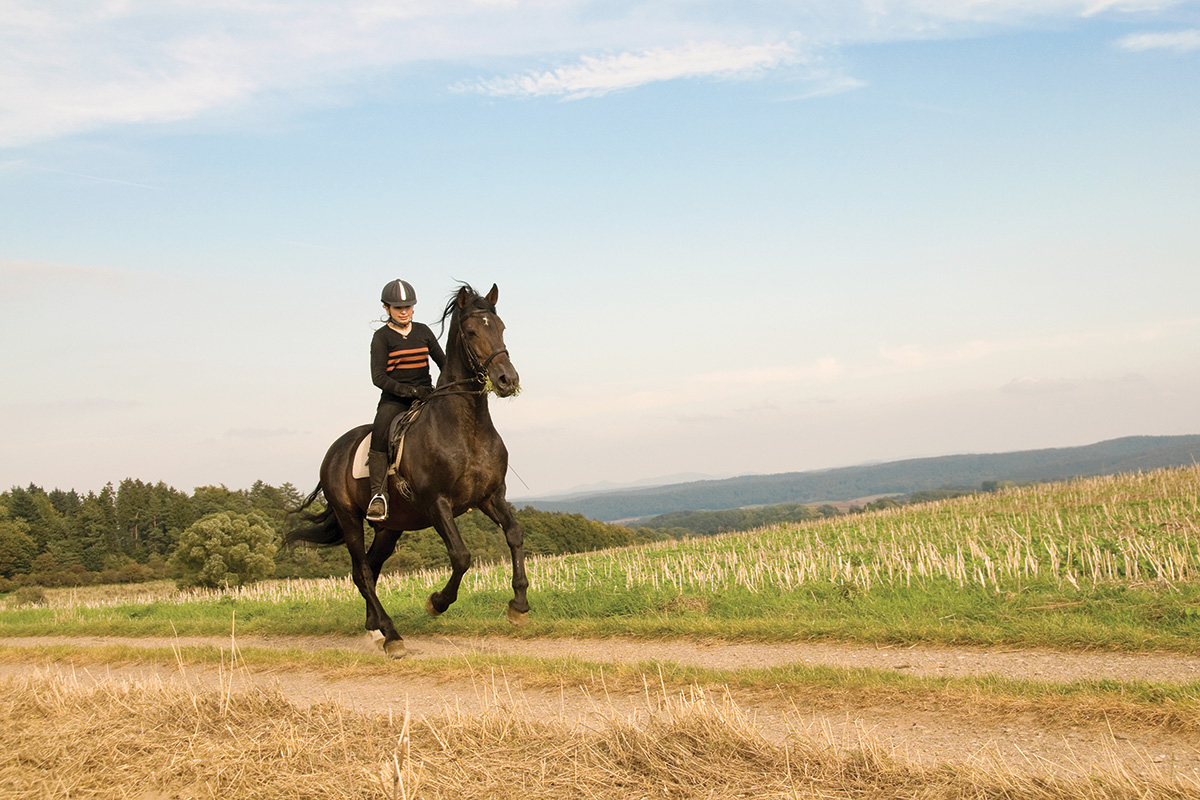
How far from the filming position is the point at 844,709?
21.3 ft

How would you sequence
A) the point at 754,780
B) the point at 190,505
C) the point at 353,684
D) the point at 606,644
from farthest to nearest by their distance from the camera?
the point at 190,505, the point at 606,644, the point at 353,684, the point at 754,780

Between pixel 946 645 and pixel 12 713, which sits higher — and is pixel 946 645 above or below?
below

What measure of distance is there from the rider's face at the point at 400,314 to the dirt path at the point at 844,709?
14.0 ft

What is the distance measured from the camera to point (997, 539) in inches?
806

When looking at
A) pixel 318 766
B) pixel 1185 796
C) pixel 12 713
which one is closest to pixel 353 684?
pixel 12 713

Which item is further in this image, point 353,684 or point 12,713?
point 353,684

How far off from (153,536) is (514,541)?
76.2 meters

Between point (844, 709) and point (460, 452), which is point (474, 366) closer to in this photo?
point (460, 452)

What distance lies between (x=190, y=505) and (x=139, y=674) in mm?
73004

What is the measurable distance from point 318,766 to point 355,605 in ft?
39.2

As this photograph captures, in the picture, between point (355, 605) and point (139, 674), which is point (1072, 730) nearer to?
point (139, 674)

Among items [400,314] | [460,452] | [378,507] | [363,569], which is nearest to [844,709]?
[460,452]

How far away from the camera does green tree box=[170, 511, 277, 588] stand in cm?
4472

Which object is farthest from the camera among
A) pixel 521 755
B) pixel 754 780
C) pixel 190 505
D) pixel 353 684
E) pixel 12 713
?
pixel 190 505
